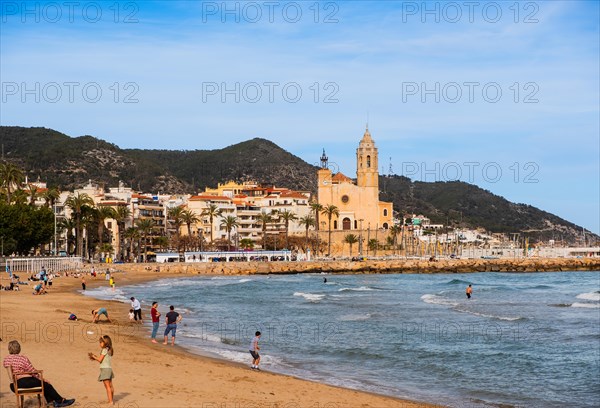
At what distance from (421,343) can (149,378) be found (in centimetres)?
1408

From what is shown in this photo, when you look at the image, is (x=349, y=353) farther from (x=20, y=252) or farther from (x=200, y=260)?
(x=200, y=260)

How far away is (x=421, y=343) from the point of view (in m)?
29.2

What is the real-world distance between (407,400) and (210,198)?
126091mm

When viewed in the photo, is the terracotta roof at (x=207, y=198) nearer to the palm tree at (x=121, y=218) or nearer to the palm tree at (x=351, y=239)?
the palm tree at (x=121, y=218)

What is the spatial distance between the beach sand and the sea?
167cm

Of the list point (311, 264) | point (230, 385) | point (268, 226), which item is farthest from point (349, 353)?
point (268, 226)

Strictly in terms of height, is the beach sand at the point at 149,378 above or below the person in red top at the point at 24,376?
below

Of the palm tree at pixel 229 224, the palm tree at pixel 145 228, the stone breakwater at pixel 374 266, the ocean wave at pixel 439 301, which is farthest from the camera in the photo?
the palm tree at pixel 229 224

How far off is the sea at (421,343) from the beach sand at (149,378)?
1.67 metres

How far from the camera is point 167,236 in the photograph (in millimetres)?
131375

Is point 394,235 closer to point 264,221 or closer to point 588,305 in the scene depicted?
point 264,221

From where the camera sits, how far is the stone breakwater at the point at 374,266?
9788 centimetres

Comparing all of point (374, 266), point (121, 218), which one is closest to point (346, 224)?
point (374, 266)

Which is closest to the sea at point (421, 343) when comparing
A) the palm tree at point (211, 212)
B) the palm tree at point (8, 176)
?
the palm tree at point (8, 176)
